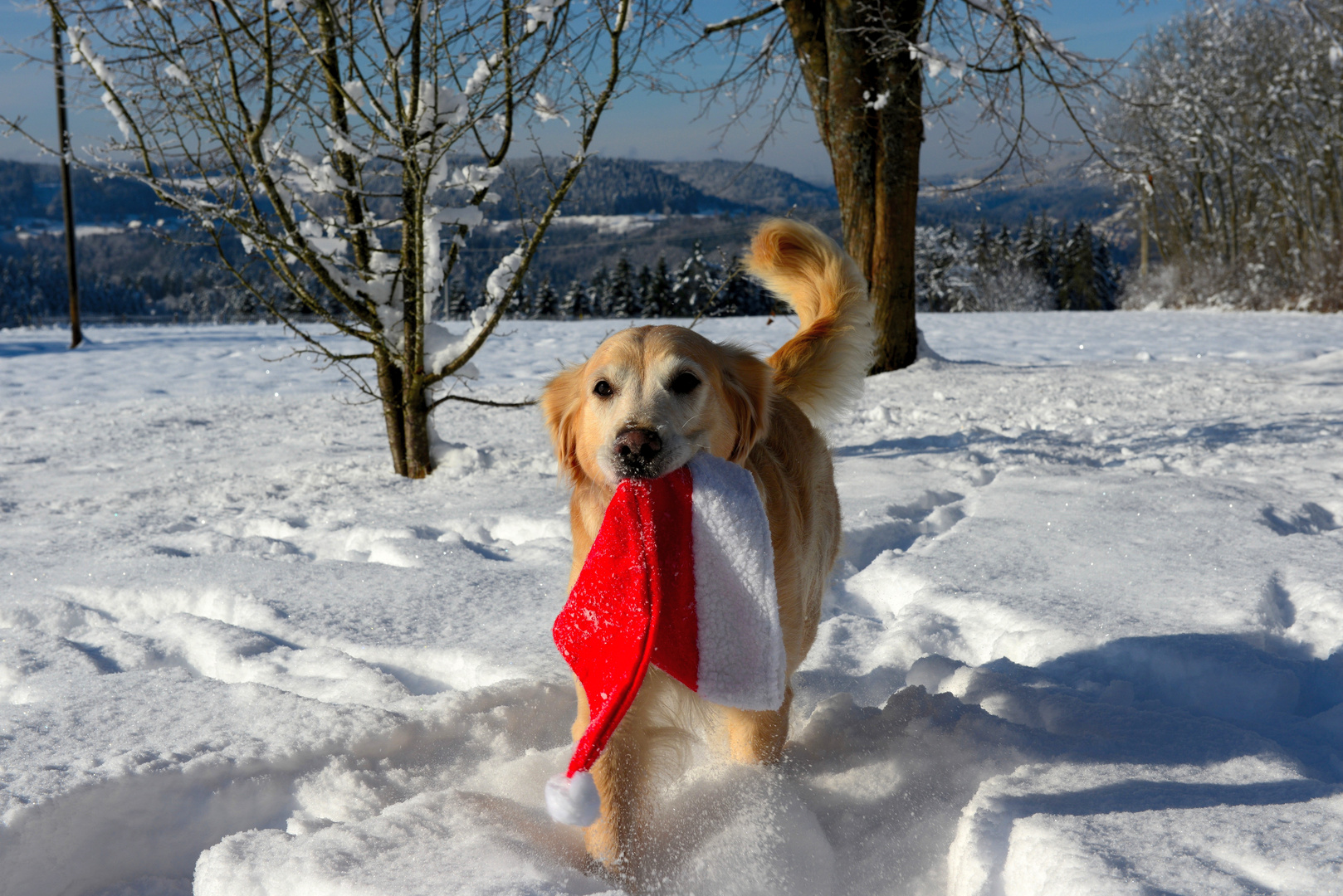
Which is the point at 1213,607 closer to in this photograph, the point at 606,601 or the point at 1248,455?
the point at 606,601

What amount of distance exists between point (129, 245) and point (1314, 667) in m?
78.3

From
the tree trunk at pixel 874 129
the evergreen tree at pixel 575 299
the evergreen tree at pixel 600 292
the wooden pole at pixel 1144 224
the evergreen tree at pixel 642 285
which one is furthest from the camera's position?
the evergreen tree at pixel 600 292

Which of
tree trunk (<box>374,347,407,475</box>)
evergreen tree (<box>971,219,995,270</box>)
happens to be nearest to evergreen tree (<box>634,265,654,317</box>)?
evergreen tree (<box>971,219,995,270</box>)

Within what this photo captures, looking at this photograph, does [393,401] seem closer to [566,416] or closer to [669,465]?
[566,416]

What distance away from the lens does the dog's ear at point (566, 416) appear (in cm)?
196

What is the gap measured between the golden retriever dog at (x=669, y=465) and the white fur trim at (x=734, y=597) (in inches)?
4.6

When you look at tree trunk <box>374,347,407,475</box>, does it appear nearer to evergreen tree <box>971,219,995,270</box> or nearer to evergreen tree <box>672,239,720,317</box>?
evergreen tree <box>672,239,720,317</box>

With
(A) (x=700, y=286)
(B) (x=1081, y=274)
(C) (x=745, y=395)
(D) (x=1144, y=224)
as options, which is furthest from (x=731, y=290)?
(B) (x=1081, y=274)

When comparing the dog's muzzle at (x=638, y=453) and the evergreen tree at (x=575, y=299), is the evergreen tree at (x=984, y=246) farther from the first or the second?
the dog's muzzle at (x=638, y=453)

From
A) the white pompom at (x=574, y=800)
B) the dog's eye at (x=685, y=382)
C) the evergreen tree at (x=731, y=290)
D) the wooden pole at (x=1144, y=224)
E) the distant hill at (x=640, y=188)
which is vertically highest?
the wooden pole at (x=1144, y=224)

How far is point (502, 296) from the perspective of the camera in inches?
186

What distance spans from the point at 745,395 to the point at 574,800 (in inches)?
37.8

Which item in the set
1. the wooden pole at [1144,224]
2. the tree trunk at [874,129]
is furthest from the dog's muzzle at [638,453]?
the wooden pole at [1144,224]

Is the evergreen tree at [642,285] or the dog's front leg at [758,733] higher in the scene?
the evergreen tree at [642,285]
